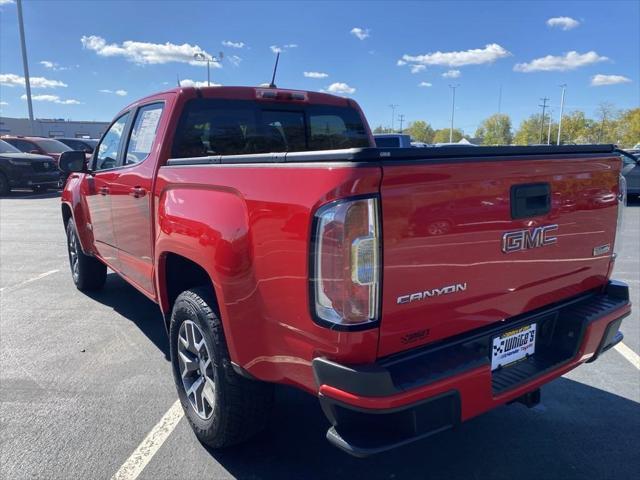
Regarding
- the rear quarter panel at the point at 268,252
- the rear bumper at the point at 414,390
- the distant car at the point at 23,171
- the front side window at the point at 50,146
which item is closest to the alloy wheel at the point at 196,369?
the rear quarter panel at the point at 268,252

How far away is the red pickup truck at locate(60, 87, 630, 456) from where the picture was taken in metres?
1.81

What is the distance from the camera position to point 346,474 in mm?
2564

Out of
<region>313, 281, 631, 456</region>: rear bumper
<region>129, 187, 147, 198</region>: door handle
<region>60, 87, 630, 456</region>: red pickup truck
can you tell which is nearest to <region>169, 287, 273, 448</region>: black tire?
<region>60, 87, 630, 456</region>: red pickup truck

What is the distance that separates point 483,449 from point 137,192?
106 inches

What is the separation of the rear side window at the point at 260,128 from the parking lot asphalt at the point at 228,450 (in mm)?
1736

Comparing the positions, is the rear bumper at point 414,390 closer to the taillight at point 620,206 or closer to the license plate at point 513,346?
the license plate at point 513,346

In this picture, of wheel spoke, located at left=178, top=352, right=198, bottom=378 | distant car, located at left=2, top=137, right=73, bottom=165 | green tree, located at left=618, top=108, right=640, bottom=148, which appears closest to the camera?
wheel spoke, located at left=178, top=352, right=198, bottom=378

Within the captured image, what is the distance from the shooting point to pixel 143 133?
369 cm

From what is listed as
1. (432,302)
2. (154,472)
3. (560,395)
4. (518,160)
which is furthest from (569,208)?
(154,472)

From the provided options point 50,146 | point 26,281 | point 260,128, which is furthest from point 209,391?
point 50,146

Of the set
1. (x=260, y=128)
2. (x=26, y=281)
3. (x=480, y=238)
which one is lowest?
(x=26, y=281)

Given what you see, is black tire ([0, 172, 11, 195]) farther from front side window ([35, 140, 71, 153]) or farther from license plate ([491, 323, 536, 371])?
license plate ([491, 323, 536, 371])

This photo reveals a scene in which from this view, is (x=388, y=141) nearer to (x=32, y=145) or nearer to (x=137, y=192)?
(x=137, y=192)

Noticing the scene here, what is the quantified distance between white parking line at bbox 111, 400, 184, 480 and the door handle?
1.42m
